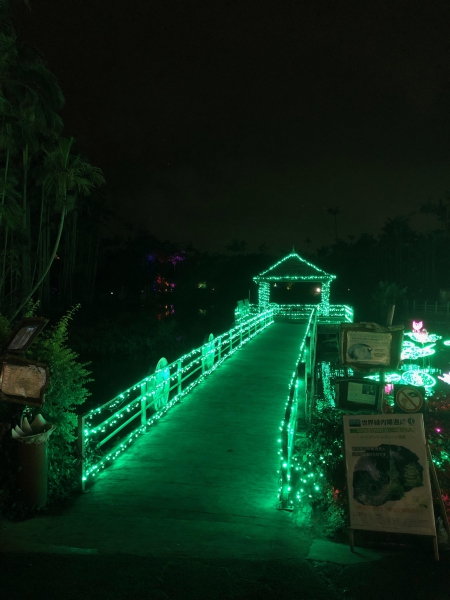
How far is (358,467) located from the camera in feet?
16.7

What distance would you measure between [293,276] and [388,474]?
28.2 meters

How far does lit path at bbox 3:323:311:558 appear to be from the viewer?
4.89 meters

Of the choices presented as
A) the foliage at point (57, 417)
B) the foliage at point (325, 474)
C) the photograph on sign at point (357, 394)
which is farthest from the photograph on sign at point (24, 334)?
the photograph on sign at point (357, 394)

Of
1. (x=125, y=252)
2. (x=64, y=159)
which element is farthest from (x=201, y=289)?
(x=64, y=159)

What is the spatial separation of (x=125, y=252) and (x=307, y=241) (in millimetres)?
45231

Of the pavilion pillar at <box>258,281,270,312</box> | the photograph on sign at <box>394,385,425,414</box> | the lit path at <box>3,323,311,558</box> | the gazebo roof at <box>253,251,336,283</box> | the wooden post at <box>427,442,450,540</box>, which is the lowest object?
the lit path at <box>3,323,311,558</box>

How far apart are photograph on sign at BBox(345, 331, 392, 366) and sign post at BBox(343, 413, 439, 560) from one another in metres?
0.92

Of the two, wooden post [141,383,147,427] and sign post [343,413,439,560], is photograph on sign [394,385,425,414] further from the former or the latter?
wooden post [141,383,147,427]

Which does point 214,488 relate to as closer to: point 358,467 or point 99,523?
point 99,523

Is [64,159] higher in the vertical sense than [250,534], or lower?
higher

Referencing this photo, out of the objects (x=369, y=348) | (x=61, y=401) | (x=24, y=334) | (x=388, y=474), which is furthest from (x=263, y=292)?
(x=388, y=474)

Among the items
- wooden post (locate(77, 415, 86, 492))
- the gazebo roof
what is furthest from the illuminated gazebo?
wooden post (locate(77, 415, 86, 492))

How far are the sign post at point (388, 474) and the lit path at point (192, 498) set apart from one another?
740 mm

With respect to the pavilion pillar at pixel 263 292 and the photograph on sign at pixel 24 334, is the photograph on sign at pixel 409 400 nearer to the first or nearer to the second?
the photograph on sign at pixel 24 334
